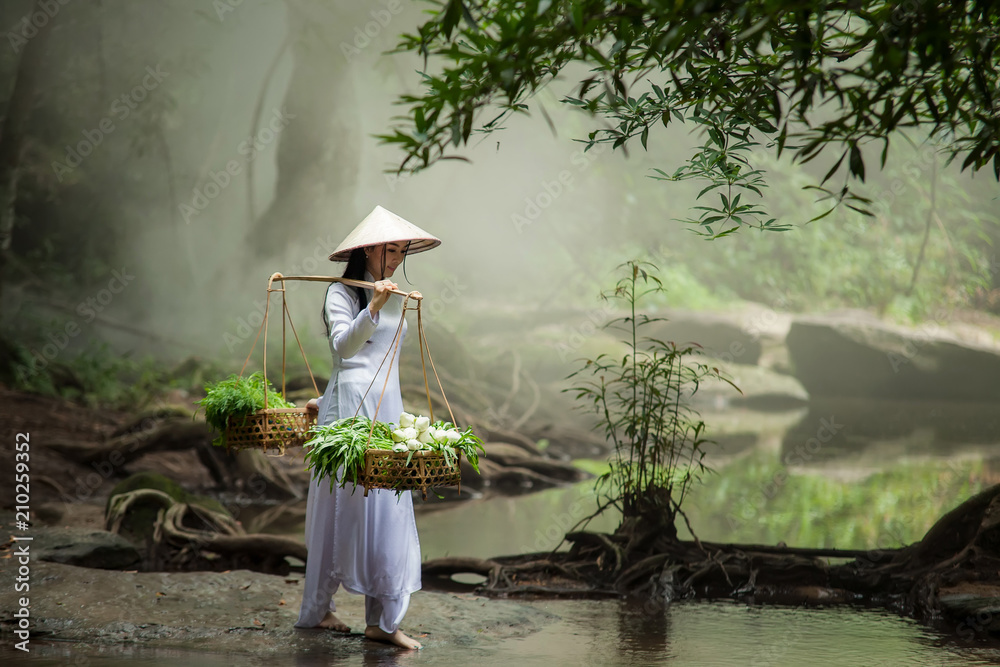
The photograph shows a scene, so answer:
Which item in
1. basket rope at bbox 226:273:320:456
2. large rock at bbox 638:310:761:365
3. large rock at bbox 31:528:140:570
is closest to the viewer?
basket rope at bbox 226:273:320:456

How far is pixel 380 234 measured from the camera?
315 centimetres

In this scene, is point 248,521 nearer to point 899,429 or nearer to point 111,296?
point 111,296

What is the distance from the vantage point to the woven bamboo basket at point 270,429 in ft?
10.9

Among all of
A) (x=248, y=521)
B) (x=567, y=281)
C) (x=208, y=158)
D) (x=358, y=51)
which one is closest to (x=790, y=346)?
(x=567, y=281)

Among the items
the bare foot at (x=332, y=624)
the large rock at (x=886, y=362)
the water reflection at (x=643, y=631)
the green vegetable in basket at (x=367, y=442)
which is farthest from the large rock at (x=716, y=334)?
the green vegetable in basket at (x=367, y=442)

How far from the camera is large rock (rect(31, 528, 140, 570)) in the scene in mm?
4031

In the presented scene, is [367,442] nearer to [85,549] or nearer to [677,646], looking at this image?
[677,646]

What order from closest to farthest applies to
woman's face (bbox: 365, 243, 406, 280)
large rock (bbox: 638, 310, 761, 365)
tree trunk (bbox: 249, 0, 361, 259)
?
1. woman's face (bbox: 365, 243, 406, 280)
2. tree trunk (bbox: 249, 0, 361, 259)
3. large rock (bbox: 638, 310, 761, 365)

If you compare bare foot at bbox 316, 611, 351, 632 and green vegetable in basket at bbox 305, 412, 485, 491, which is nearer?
green vegetable in basket at bbox 305, 412, 485, 491

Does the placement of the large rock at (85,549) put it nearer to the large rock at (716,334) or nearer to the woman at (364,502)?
the woman at (364,502)

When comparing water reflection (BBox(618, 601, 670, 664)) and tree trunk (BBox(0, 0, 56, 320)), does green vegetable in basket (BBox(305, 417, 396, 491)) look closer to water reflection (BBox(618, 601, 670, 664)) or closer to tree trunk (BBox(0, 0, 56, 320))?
water reflection (BBox(618, 601, 670, 664))

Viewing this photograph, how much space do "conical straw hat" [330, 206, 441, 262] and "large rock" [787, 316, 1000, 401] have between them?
11894 mm

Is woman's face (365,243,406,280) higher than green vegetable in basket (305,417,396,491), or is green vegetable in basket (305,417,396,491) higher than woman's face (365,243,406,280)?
woman's face (365,243,406,280)

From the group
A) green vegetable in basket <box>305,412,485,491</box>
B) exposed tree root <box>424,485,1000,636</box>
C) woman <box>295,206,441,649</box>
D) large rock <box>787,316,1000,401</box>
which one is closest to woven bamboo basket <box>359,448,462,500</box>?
green vegetable in basket <box>305,412,485,491</box>
